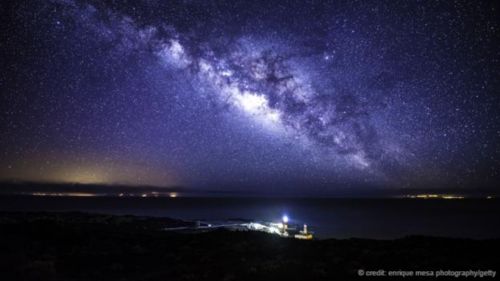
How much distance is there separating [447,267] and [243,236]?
14.6 meters

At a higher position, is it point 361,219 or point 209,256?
point 209,256

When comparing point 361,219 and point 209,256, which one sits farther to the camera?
point 361,219

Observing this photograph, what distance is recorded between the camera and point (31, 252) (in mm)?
19594

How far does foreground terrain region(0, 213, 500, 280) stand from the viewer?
15.9 meters

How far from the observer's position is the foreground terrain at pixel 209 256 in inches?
627

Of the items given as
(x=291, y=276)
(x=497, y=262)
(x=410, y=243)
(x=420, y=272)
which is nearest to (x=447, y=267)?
(x=420, y=272)

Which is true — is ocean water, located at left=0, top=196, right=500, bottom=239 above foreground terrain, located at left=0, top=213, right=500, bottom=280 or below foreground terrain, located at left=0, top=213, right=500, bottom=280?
below

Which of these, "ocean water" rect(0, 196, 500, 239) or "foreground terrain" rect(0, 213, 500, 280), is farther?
"ocean water" rect(0, 196, 500, 239)

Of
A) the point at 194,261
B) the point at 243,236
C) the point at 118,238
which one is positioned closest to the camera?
the point at 194,261

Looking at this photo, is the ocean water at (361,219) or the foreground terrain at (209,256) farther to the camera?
the ocean water at (361,219)

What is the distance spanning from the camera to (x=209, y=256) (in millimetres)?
20016

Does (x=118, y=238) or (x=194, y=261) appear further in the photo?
(x=118, y=238)

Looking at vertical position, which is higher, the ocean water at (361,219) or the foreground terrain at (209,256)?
the foreground terrain at (209,256)

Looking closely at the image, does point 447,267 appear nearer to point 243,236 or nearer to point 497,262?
point 497,262
